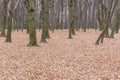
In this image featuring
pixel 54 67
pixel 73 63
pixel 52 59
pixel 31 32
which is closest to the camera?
pixel 54 67

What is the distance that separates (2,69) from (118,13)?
27013mm

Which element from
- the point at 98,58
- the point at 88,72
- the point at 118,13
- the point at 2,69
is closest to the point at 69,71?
the point at 88,72

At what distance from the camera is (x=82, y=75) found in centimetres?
1034

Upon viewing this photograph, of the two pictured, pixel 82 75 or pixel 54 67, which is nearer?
pixel 82 75

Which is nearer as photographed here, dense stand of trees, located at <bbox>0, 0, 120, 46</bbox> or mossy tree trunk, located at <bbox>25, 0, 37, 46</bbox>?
mossy tree trunk, located at <bbox>25, 0, 37, 46</bbox>

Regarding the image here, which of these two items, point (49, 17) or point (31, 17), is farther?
point (49, 17)

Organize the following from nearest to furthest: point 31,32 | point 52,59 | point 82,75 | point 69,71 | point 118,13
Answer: point 82,75 → point 69,71 → point 52,59 → point 31,32 → point 118,13

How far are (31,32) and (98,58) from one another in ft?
22.2

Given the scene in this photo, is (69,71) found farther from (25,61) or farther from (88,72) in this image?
(25,61)

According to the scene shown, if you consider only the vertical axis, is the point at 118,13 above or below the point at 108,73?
above

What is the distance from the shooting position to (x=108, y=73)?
1071 centimetres

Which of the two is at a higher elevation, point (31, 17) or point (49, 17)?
point (31, 17)

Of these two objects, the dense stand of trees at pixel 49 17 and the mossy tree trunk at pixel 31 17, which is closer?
the mossy tree trunk at pixel 31 17

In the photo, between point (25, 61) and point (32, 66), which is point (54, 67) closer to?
point (32, 66)
